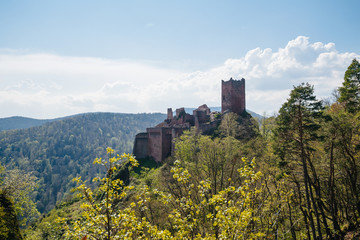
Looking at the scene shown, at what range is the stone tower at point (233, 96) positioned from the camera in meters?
48.5

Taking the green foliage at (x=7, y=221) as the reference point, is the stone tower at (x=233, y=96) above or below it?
above

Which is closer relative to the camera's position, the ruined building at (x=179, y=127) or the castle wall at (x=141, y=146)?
the ruined building at (x=179, y=127)

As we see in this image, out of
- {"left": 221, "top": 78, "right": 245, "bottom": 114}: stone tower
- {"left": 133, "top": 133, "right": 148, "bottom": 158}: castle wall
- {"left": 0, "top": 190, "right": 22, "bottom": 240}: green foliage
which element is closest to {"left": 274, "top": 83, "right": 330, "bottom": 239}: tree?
{"left": 0, "top": 190, "right": 22, "bottom": 240}: green foliage

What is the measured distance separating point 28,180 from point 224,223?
20.5 metres

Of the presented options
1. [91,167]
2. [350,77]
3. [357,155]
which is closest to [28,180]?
[357,155]

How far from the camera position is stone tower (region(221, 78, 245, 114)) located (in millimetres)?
48469

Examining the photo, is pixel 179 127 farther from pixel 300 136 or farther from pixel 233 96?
pixel 300 136

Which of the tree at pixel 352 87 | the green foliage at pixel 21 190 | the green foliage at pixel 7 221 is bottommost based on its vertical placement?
the green foliage at pixel 21 190

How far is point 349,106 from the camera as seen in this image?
2005 cm

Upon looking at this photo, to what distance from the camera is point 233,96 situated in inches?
1917

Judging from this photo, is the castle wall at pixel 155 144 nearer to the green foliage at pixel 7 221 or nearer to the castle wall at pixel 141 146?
the castle wall at pixel 141 146

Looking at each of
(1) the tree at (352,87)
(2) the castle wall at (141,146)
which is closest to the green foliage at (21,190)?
(1) the tree at (352,87)

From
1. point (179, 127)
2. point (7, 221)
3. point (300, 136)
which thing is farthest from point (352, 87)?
point (179, 127)

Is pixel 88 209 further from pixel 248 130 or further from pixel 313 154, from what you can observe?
pixel 248 130
